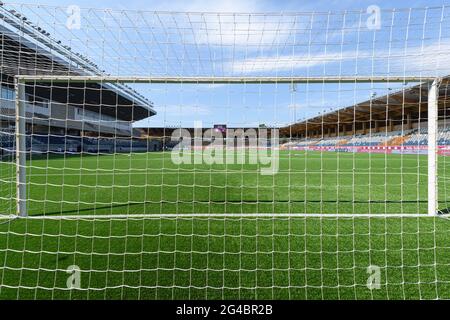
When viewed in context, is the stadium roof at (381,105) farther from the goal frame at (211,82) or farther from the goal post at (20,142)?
the goal post at (20,142)

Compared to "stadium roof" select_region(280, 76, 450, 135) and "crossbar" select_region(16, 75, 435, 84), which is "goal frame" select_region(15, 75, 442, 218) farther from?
"stadium roof" select_region(280, 76, 450, 135)

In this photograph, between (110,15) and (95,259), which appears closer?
(95,259)

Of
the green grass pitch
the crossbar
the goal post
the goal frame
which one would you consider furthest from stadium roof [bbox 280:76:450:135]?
the goal post

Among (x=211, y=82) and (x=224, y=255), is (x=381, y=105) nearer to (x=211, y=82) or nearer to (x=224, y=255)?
(x=211, y=82)

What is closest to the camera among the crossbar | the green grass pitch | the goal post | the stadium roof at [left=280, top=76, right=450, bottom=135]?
the green grass pitch

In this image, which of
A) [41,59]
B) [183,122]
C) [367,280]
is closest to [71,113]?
[41,59]

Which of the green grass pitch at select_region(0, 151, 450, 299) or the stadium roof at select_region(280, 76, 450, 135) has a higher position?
the stadium roof at select_region(280, 76, 450, 135)

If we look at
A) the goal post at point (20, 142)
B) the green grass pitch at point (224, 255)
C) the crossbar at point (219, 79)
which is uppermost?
the crossbar at point (219, 79)

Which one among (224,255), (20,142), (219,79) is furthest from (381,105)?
(20,142)

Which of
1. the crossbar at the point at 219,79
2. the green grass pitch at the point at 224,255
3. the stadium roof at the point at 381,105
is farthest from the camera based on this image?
the stadium roof at the point at 381,105

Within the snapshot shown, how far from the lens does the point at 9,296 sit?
2.56m

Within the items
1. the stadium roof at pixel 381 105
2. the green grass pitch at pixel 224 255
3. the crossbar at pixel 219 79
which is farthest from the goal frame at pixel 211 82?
the green grass pitch at pixel 224 255
